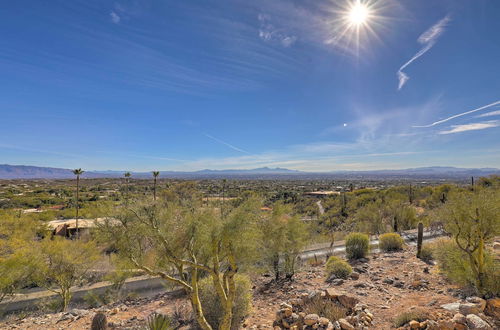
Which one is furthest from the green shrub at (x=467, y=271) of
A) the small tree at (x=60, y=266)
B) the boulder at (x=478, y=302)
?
the small tree at (x=60, y=266)

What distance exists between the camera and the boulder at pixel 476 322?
6287mm

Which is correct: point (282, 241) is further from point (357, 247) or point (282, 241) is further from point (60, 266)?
point (60, 266)

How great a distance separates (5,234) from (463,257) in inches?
1122

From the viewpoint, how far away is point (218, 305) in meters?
9.33

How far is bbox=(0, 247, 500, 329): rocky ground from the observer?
730 cm

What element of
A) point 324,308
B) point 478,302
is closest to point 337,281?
→ point 324,308

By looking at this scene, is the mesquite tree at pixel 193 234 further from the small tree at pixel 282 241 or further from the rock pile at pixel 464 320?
the small tree at pixel 282 241

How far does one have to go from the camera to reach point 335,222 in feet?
125

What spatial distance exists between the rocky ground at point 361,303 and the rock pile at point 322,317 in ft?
0.08

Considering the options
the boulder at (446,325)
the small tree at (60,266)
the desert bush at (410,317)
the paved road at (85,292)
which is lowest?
the paved road at (85,292)

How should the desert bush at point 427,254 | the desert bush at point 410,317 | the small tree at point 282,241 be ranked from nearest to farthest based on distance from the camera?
1. the desert bush at point 410,317
2. the small tree at point 282,241
3. the desert bush at point 427,254

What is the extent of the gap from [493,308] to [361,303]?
11.8 ft

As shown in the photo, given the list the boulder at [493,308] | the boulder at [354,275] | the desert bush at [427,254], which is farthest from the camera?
the desert bush at [427,254]

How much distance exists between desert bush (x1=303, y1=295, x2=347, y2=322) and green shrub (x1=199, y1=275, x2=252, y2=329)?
7.30ft
